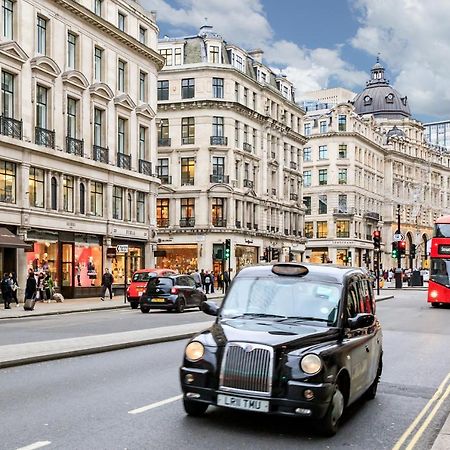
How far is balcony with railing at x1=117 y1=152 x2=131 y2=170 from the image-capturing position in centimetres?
4594

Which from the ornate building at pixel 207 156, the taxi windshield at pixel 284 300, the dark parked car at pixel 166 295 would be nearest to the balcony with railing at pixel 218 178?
the ornate building at pixel 207 156

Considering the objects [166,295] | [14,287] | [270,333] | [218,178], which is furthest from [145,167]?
[270,333]

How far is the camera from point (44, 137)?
126 feet

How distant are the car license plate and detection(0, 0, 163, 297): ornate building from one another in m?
29.8

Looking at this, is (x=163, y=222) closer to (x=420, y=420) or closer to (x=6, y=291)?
(x=6, y=291)

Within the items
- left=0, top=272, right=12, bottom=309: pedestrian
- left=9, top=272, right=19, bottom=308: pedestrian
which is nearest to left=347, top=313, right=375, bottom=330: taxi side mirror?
left=0, top=272, right=12, bottom=309: pedestrian

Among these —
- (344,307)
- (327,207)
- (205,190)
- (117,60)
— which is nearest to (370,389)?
(344,307)

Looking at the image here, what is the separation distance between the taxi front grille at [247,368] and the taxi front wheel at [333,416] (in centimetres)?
71

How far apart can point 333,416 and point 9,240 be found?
29.3m

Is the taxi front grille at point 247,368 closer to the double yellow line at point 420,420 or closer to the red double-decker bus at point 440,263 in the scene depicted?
the double yellow line at point 420,420

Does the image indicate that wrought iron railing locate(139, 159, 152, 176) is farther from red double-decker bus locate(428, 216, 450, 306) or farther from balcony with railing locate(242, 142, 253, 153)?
red double-decker bus locate(428, 216, 450, 306)

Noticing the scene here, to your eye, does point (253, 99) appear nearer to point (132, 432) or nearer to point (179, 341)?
point (179, 341)

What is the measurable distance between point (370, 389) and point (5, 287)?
25.4m

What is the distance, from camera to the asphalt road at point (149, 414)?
7.21 metres
